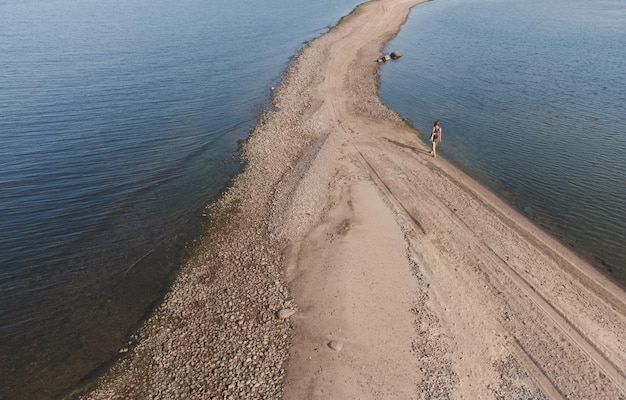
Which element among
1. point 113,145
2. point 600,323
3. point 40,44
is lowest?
point 600,323

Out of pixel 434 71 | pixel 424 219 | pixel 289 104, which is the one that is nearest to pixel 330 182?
pixel 424 219

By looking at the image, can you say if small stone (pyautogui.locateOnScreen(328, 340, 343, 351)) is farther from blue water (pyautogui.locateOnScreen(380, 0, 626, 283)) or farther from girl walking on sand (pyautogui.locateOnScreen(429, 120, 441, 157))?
girl walking on sand (pyautogui.locateOnScreen(429, 120, 441, 157))

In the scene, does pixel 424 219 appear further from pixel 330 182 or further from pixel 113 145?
pixel 113 145

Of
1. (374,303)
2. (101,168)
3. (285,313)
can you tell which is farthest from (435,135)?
(101,168)

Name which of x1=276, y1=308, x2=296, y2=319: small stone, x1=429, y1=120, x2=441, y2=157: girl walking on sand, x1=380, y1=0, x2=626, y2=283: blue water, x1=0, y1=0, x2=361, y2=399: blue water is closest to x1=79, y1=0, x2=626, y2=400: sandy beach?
x1=276, y1=308, x2=296, y2=319: small stone

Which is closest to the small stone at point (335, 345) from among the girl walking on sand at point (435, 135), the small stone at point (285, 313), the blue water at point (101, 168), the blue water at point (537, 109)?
the small stone at point (285, 313)

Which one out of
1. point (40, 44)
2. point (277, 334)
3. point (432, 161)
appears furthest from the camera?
point (40, 44)

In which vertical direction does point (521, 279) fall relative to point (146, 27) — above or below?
below

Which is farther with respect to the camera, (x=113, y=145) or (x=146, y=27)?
(x=146, y=27)
